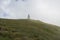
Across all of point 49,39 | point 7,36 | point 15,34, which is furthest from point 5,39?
point 49,39

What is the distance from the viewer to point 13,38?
2428 millimetres

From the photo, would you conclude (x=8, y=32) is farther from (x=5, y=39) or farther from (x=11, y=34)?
(x=5, y=39)

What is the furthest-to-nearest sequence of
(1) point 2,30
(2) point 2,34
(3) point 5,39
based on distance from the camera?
(1) point 2,30 → (2) point 2,34 → (3) point 5,39

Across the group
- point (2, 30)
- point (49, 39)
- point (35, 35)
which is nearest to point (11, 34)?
point (2, 30)

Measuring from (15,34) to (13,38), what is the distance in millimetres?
200

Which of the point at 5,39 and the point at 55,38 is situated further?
the point at 55,38

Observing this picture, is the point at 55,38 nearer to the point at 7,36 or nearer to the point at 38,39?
the point at 38,39

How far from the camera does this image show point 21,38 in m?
2.47

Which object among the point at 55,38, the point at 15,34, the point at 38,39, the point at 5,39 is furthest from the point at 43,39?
the point at 5,39

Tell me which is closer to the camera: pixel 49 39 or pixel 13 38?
pixel 13 38

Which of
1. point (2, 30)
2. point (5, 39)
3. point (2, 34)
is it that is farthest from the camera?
point (2, 30)

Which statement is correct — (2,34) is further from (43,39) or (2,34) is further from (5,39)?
(43,39)

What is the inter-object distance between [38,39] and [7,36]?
563 millimetres

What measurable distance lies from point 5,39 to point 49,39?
836 mm
